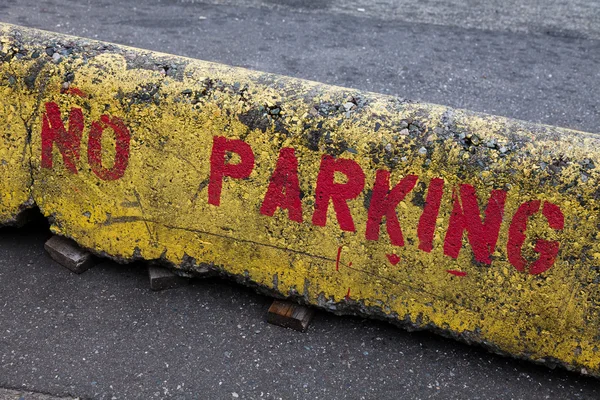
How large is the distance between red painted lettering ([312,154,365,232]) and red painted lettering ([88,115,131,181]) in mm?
880

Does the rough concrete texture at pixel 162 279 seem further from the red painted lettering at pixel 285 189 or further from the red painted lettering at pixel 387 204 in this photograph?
the red painted lettering at pixel 387 204

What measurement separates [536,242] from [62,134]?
207 cm

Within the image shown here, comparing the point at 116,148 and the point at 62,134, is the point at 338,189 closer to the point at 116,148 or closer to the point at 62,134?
the point at 116,148

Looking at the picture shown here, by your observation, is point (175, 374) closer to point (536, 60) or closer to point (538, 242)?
point (538, 242)

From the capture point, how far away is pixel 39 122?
8.89ft

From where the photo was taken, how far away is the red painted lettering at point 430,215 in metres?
2.33

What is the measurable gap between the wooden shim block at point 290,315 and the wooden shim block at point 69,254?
946mm

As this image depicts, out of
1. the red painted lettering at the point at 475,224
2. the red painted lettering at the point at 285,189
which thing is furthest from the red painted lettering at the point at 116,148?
the red painted lettering at the point at 475,224

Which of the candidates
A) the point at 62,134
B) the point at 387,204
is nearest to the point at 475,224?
the point at 387,204

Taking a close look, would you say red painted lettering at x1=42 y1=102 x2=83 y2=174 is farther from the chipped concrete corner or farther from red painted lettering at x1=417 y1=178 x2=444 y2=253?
red painted lettering at x1=417 y1=178 x2=444 y2=253

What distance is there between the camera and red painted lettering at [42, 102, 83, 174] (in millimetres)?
2658

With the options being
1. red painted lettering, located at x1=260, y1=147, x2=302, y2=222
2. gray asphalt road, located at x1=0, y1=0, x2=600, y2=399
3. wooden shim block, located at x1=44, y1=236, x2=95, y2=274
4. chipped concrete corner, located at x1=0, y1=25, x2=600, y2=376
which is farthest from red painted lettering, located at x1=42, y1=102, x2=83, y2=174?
red painted lettering, located at x1=260, y1=147, x2=302, y2=222

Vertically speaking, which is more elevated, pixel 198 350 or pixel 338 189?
pixel 338 189

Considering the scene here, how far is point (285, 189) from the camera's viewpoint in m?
2.51
